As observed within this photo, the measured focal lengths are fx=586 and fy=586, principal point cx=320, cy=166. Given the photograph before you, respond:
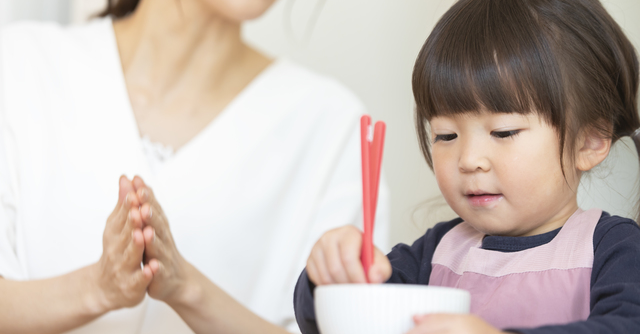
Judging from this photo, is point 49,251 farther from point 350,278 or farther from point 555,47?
point 555,47

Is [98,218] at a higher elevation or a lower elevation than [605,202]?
lower

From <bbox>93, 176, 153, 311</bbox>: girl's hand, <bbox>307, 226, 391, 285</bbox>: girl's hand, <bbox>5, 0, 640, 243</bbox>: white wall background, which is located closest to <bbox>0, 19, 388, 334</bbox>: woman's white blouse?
<bbox>5, 0, 640, 243</bbox>: white wall background

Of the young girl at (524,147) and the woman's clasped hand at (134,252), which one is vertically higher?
the young girl at (524,147)

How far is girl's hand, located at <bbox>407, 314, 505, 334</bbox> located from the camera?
366 mm

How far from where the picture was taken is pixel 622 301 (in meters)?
0.46

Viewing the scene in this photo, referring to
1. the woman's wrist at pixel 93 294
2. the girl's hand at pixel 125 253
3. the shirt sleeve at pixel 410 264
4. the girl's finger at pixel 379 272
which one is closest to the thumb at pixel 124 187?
the girl's hand at pixel 125 253

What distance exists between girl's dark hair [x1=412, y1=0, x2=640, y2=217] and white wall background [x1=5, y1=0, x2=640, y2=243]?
38 cm

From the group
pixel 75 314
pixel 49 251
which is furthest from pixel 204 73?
pixel 75 314

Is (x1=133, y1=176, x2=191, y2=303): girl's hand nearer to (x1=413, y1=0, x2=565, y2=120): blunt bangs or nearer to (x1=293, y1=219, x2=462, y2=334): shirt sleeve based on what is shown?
(x1=293, y1=219, x2=462, y2=334): shirt sleeve

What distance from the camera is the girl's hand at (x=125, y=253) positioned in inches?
26.4

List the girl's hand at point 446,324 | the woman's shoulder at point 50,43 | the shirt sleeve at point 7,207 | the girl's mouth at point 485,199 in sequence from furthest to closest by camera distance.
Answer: the woman's shoulder at point 50,43 < the shirt sleeve at point 7,207 < the girl's mouth at point 485,199 < the girl's hand at point 446,324

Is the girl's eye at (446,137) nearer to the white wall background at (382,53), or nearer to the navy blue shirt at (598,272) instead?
the navy blue shirt at (598,272)

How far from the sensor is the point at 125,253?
2.22ft

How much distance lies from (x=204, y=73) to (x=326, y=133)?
0.94ft
